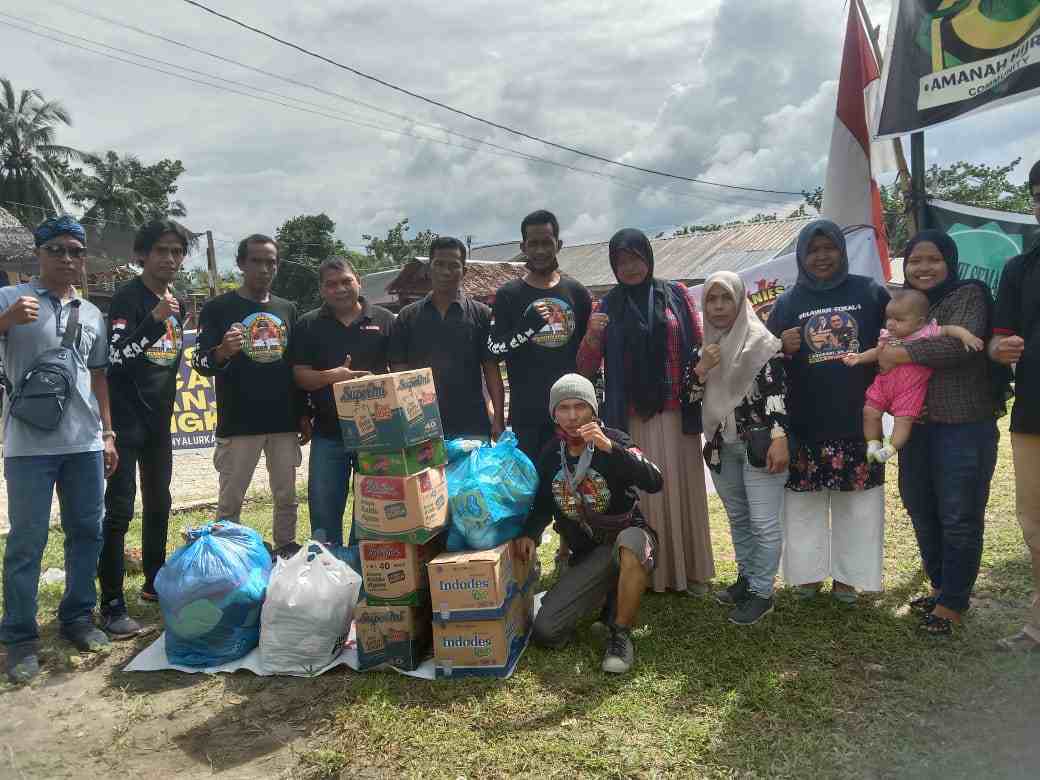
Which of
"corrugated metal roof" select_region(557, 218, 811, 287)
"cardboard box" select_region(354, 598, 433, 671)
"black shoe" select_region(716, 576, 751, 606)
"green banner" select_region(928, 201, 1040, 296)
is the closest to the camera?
"cardboard box" select_region(354, 598, 433, 671)

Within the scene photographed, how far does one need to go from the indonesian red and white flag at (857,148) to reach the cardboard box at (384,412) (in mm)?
3577

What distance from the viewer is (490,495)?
352 cm

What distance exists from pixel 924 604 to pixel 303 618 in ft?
10.4

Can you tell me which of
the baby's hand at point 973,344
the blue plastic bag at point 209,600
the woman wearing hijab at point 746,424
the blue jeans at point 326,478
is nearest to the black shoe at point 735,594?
the woman wearing hijab at point 746,424

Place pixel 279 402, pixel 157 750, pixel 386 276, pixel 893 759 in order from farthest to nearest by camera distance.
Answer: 1. pixel 386 276
2. pixel 279 402
3. pixel 157 750
4. pixel 893 759

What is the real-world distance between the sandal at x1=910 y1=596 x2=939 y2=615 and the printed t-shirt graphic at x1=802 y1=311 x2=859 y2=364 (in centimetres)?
136

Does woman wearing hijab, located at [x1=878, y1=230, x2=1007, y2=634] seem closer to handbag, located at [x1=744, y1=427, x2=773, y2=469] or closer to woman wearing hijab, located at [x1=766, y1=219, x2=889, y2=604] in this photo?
woman wearing hijab, located at [x1=766, y1=219, x2=889, y2=604]

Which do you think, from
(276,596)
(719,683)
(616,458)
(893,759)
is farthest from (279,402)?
(893,759)

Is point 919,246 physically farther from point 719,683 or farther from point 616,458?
point 719,683

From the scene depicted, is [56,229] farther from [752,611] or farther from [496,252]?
[496,252]

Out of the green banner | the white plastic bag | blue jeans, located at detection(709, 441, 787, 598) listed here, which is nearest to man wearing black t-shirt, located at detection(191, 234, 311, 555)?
the white plastic bag

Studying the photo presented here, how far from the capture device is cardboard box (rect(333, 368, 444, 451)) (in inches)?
130

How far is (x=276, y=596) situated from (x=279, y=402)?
4.03 ft

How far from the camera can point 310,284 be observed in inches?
1778
